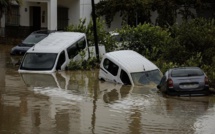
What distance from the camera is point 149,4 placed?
39188mm

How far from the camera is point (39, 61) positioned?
2598 centimetres

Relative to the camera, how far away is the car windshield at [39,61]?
25.8 metres

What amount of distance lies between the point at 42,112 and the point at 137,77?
7665 millimetres

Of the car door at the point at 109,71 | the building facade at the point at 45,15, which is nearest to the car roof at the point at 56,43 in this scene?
the car door at the point at 109,71

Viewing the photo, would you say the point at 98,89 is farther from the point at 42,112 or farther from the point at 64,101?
the point at 42,112

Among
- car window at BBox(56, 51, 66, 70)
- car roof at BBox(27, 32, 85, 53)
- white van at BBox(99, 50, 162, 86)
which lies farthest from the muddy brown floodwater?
car roof at BBox(27, 32, 85, 53)

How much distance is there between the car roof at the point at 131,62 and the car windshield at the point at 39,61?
3673 mm

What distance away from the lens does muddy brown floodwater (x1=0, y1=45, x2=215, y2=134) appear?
522 inches

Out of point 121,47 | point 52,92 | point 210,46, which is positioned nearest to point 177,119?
point 52,92

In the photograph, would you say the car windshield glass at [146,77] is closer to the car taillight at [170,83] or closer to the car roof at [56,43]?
the car taillight at [170,83]

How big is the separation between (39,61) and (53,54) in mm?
781

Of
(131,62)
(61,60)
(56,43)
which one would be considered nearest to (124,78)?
(131,62)

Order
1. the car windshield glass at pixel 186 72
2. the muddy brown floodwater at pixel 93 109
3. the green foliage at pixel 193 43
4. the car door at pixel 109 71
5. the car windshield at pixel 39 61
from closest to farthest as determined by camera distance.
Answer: the muddy brown floodwater at pixel 93 109 < the car windshield glass at pixel 186 72 < the car door at pixel 109 71 < the green foliage at pixel 193 43 < the car windshield at pixel 39 61

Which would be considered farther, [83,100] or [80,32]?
[80,32]
